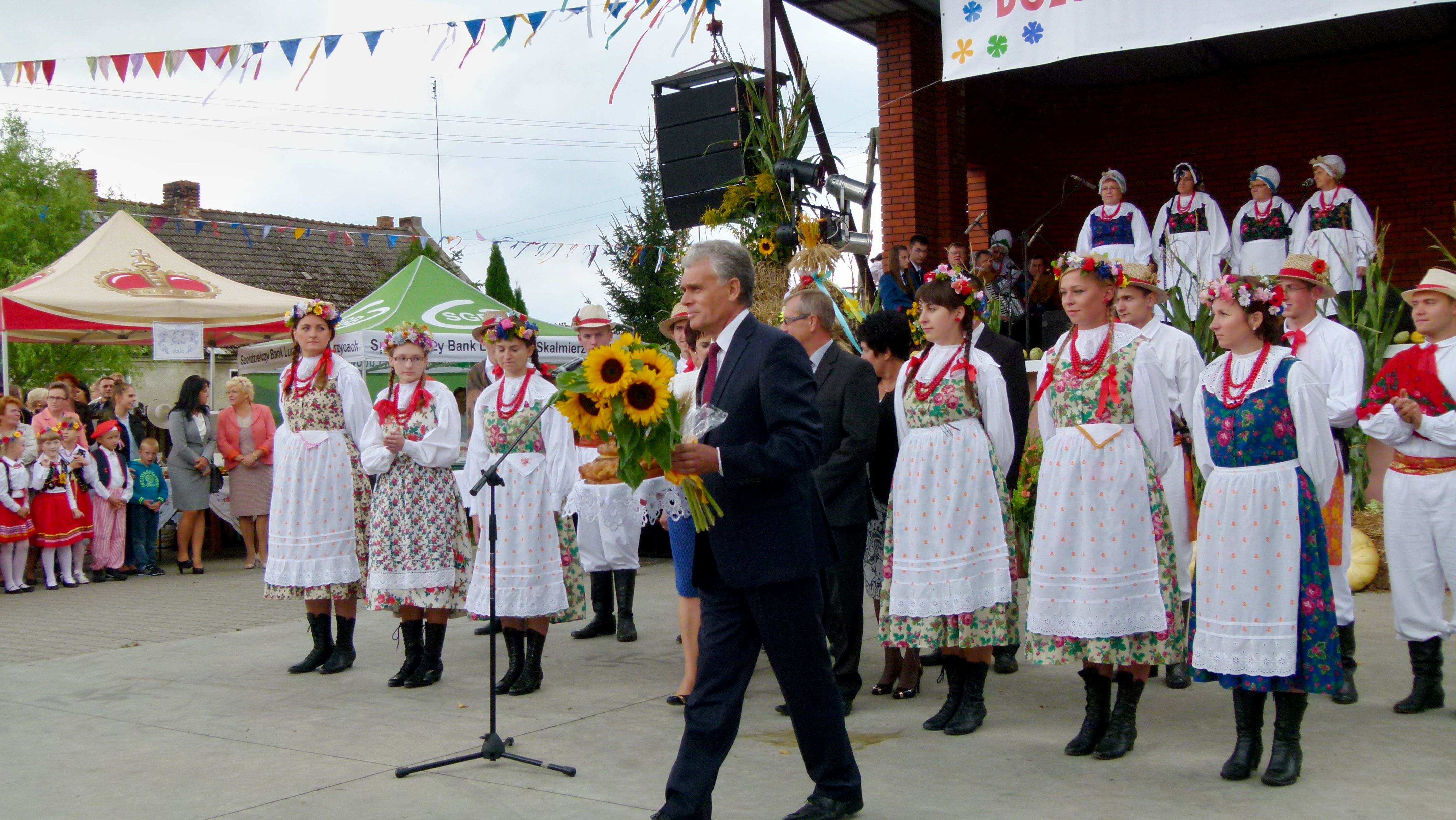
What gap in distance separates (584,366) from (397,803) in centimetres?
182

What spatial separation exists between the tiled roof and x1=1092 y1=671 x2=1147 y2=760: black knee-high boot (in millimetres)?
29194

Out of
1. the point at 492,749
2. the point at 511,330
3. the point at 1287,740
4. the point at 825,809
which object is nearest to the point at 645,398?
the point at 825,809

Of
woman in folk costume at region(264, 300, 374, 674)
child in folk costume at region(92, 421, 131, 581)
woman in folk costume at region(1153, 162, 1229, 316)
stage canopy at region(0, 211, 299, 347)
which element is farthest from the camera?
stage canopy at region(0, 211, 299, 347)

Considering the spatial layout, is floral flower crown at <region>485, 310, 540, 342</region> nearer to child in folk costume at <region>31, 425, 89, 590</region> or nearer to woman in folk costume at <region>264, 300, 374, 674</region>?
woman in folk costume at <region>264, 300, 374, 674</region>

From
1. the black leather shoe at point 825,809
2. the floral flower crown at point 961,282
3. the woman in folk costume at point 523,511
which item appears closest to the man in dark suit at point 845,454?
the floral flower crown at point 961,282

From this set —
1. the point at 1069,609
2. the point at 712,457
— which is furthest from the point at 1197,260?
the point at 712,457

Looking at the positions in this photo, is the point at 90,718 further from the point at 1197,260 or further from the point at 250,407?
the point at 1197,260

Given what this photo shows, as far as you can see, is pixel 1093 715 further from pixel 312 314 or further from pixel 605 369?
pixel 312 314

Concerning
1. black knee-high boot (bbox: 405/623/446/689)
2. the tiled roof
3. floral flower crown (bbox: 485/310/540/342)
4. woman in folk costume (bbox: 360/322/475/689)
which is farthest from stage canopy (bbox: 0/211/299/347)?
the tiled roof

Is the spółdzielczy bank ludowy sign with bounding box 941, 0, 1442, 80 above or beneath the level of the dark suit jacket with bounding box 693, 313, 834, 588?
above

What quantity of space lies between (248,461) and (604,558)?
6659 mm

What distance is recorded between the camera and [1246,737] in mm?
4375

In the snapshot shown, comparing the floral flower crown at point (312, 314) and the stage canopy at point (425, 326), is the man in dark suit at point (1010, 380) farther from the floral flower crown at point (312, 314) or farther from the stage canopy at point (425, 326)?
the stage canopy at point (425, 326)

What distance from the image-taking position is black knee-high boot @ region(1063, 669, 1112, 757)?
4742 millimetres
